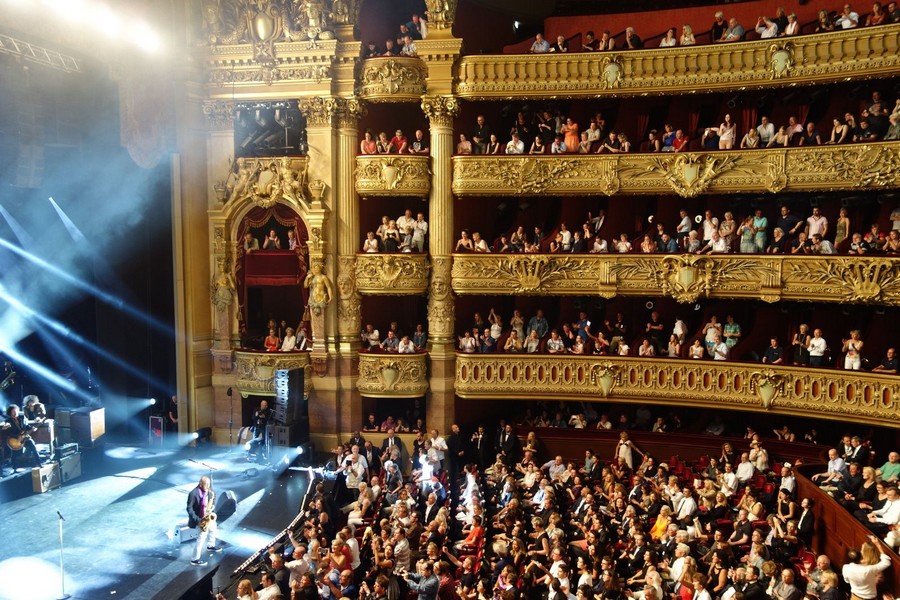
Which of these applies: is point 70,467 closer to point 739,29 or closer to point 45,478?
point 45,478

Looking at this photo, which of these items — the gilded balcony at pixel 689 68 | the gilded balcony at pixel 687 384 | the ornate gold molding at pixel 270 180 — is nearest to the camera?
the gilded balcony at pixel 687 384

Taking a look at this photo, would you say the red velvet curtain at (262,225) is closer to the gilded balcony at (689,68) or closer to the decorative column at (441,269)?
the decorative column at (441,269)

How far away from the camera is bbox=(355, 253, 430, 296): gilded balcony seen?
19.5 m

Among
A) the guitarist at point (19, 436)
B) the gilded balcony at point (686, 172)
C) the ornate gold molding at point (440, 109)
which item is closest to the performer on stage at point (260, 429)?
the guitarist at point (19, 436)

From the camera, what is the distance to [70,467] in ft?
57.1

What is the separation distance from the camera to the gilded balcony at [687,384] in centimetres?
1659

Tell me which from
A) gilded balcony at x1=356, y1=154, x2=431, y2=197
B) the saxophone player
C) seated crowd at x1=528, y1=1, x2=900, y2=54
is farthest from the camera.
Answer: gilded balcony at x1=356, y1=154, x2=431, y2=197

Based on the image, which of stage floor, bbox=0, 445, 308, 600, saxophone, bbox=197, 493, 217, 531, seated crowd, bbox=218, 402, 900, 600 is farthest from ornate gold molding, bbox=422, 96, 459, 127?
saxophone, bbox=197, 493, 217, 531

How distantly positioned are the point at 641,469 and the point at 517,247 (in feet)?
19.8

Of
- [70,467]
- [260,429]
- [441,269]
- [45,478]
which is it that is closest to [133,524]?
[45,478]

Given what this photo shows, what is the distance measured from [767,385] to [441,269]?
7.75 meters

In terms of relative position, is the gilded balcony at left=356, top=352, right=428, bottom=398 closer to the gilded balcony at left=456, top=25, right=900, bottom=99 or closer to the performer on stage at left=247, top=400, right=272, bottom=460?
the performer on stage at left=247, top=400, right=272, bottom=460

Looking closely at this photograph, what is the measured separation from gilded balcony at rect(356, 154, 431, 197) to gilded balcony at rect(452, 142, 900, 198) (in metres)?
0.78

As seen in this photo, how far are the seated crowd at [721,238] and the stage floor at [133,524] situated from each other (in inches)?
288
